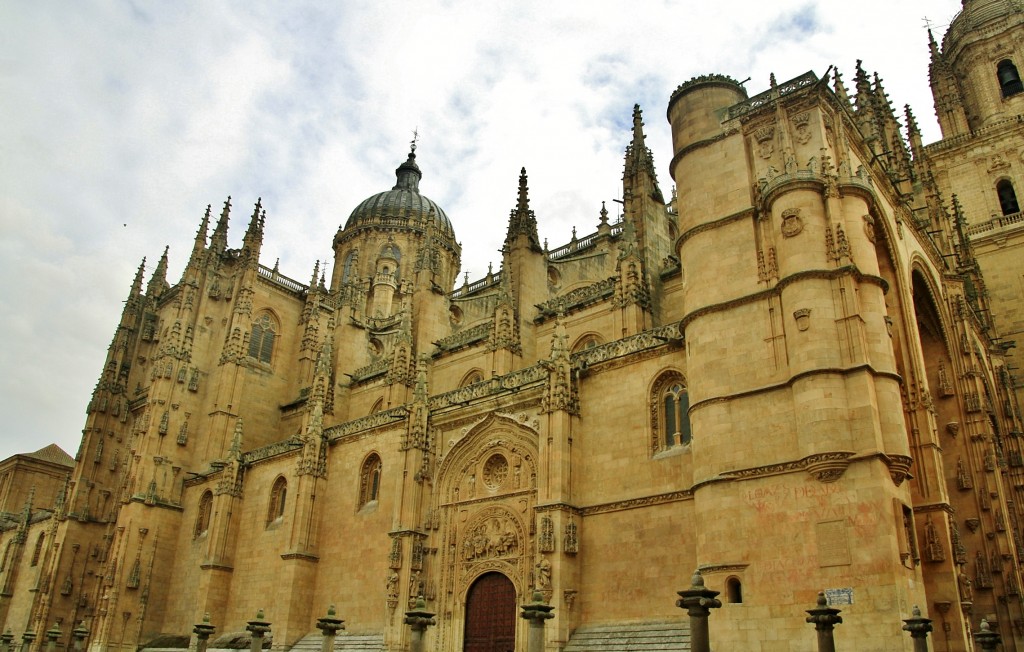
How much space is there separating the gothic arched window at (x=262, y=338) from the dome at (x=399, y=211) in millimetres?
15298

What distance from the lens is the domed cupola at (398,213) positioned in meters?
54.2

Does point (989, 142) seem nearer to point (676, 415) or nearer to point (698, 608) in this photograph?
point (676, 415)

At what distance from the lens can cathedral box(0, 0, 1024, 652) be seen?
16578mm

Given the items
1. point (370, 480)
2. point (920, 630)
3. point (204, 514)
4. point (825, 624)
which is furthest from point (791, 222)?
point (204, 514)

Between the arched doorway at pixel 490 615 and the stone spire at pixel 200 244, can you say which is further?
the stone spire at pixel 200 244

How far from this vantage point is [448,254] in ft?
178

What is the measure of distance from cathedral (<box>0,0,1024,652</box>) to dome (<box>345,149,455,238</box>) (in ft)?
44.0

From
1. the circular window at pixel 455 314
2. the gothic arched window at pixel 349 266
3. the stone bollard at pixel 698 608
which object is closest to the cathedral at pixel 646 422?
the circular window at pixel 455 314

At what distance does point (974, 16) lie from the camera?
130 ft

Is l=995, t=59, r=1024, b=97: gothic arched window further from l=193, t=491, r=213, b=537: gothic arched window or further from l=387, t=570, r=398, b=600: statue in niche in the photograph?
l=193, t=491, r=213, b=537: gothic arched window

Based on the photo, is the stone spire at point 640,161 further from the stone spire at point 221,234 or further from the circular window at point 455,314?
the stone spire at point 221,234

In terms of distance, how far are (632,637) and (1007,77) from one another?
35.3 metres

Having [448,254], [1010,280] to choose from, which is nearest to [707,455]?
[1010,280]

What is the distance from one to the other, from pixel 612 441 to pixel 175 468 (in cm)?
2376
